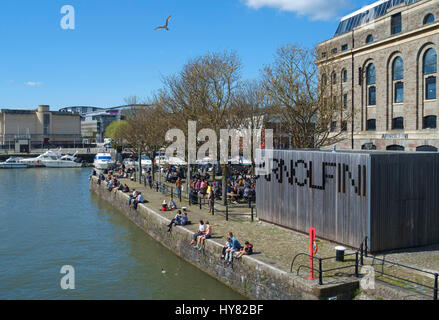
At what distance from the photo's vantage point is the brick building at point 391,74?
33938mm

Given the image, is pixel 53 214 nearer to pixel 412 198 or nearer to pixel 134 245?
pixel 134 245

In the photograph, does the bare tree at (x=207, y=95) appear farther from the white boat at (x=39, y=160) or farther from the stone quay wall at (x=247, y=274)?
the white boat at (x=39, y=160)

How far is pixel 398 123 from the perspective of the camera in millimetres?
37500

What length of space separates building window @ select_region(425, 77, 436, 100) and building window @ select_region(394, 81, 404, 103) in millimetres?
2716

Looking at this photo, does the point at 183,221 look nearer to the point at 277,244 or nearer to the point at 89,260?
the point at 89,260

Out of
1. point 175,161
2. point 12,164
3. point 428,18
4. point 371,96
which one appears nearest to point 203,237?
point 371,96

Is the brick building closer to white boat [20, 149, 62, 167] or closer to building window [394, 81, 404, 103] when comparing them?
building window [394, 81, 404, 103]

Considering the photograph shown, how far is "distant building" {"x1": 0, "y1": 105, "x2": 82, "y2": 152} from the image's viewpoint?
120875 millimetres

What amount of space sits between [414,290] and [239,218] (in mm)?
11848

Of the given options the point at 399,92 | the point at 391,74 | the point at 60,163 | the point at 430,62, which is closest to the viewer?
the point at 430,62

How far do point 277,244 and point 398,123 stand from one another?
25.3 metres

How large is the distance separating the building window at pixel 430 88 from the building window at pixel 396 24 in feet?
21.9

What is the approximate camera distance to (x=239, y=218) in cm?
2245
